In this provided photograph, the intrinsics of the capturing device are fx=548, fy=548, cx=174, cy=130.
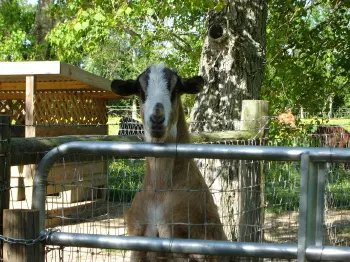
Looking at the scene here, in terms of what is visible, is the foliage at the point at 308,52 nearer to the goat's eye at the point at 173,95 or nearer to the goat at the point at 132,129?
the goat at the point at 132,129

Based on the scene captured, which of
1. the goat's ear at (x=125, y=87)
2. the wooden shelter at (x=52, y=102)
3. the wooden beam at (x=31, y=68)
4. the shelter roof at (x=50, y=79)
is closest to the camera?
the goat's ear at (x=125, y=87)

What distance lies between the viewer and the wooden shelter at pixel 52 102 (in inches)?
379

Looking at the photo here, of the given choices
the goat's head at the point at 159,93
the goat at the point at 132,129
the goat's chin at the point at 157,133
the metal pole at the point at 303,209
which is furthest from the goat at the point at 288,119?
the metal pole at the point at 303,209

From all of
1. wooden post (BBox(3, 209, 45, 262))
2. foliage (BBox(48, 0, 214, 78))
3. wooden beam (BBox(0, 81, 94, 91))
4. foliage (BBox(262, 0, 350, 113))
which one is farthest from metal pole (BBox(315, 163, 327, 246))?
wooden beam (BBox(0, 81, 94, 91))

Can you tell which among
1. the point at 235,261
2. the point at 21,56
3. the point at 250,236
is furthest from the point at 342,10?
the point at 21,56

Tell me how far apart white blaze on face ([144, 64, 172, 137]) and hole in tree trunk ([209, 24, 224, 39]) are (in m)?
2.93

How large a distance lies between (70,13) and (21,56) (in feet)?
27.7

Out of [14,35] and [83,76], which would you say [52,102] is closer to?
[83,76]

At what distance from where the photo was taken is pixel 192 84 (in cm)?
464

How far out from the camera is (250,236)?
5031mm

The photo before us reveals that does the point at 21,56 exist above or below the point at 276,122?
above

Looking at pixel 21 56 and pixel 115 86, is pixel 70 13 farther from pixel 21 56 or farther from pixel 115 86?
pixel 21 56

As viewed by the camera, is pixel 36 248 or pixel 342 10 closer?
pixel 36 248

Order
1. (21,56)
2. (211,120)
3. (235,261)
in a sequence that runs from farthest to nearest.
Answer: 1. (21,56)
2. (211,120)
3. (235,261)
